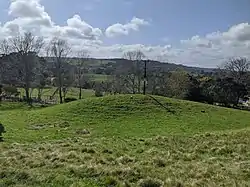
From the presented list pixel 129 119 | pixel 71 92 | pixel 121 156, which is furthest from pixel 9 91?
pixel 121 156

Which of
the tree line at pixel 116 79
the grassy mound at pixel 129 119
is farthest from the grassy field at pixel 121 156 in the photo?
the tree line at pixel 116 79

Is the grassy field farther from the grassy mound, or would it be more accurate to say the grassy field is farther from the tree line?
the tree line

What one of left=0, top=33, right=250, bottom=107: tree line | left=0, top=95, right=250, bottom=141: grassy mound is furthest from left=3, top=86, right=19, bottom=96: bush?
left=0, top=95, right=250, bottom=141: grassy mound

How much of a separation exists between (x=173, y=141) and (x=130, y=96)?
22666mm

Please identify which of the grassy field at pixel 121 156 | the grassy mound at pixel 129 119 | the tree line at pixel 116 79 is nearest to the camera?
the grassy field at pixel 121 156

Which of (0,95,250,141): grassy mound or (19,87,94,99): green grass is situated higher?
(0,95,250,141): grassy mound

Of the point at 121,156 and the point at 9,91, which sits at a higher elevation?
the point at 121,156

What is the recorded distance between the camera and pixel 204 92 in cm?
6544

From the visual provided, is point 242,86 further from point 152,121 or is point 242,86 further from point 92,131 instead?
point 92,131

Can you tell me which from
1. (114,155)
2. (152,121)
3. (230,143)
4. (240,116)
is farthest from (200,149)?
(240,116)

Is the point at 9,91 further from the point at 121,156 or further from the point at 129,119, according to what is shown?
the point at 121,156

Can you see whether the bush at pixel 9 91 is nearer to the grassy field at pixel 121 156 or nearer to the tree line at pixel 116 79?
the tree line at pixel 116 79

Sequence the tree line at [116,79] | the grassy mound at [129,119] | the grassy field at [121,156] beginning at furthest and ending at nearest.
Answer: the tree line at [116,79] → the grassy mound at [129,119] → the grassy field at [121,156]

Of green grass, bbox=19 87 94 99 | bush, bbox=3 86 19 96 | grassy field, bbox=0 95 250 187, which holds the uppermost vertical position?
grassy field, bbox=0 95 250 187
